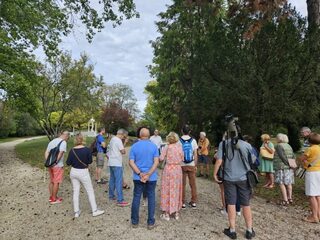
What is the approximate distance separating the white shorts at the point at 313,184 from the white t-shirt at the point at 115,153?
423cm

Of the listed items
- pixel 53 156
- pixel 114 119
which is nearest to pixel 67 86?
pixel 114 119

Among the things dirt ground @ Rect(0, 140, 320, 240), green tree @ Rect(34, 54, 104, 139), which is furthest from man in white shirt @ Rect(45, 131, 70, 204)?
green tree @ Rect(34, 54, 104, 139)

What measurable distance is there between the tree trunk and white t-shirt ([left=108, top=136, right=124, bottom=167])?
852cm

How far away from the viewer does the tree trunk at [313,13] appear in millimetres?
10180

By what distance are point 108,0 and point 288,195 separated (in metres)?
9.89

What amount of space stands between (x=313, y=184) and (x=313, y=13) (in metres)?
7.18

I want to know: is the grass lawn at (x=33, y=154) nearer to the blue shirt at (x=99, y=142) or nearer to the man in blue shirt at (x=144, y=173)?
the blue shirt at (x=99, y=142)

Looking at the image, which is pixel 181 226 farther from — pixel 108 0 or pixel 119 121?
pixel 119 121

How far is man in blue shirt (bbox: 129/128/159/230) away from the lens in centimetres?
538

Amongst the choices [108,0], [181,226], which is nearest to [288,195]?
[181,226]

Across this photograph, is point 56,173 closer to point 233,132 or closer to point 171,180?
point 171,180

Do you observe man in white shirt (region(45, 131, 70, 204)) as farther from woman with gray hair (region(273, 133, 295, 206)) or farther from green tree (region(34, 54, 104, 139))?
green tree (region(34, 54, 104, 139))

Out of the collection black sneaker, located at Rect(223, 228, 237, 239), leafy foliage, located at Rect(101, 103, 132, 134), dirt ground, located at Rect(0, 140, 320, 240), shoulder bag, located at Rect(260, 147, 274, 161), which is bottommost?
dirt ground, located at Rect(0, 140, 320, 240)

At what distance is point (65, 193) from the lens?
846 centimetres
